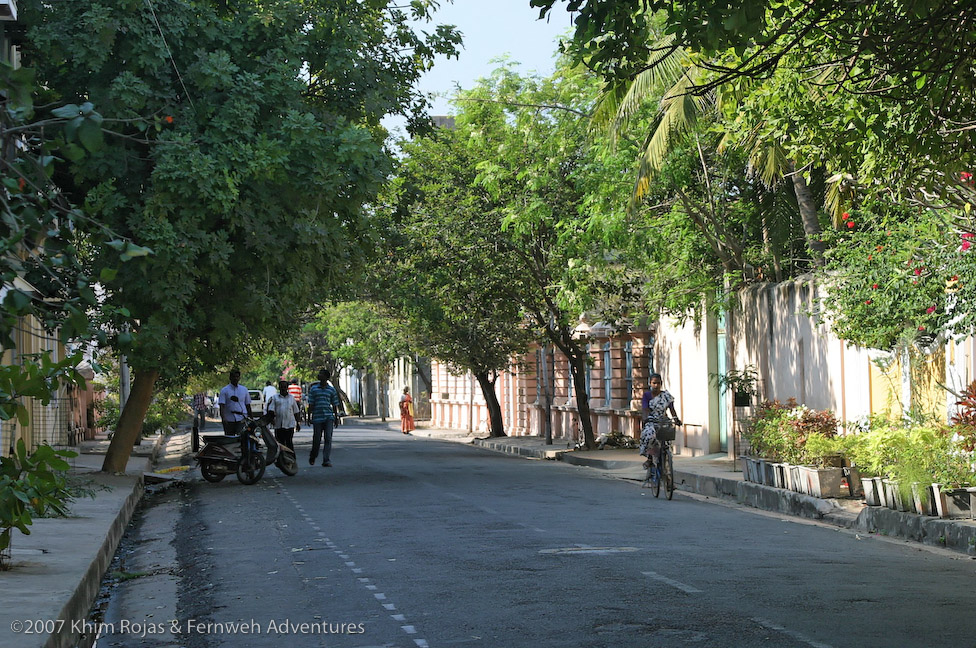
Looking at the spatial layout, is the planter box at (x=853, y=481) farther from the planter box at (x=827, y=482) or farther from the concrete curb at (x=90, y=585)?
the concrete curb at (x=90, y=585)

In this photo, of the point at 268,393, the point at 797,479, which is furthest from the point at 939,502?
the point at 268,393

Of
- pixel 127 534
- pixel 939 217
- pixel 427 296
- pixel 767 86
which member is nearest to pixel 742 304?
pixel 427 296

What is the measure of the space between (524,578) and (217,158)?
10686 mm

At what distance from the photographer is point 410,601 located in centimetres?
874

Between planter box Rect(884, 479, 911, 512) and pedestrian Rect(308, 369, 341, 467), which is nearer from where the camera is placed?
planter box Rect(884, 479, 911, 512)

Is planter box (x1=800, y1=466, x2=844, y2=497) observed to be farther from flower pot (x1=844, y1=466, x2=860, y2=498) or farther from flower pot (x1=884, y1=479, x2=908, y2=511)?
flower pot (x1=884, y1=479, x2=908, y2=511)

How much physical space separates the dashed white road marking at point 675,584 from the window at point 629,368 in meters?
24.1

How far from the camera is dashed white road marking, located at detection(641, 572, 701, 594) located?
901 centimetres

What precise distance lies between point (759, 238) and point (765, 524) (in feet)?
39.1

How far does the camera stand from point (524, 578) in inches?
378

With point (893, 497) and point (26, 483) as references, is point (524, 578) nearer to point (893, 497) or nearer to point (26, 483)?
point (26, 483)

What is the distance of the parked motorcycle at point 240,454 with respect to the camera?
811 inches

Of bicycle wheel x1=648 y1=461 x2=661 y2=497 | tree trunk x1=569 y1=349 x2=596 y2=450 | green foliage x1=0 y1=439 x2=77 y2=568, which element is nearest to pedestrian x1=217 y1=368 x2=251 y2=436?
bicycle wheel x1=648 y1=461 x2=661 y2=497

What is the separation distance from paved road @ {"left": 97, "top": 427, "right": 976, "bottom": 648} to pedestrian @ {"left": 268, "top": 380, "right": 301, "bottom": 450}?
597cm
